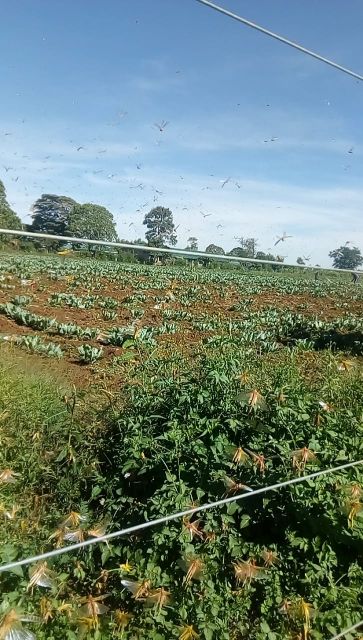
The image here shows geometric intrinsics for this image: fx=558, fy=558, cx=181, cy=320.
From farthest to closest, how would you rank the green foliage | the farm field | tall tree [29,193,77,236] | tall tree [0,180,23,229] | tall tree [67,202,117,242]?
tall tree [67,202,117,242] < tall tree [29,193,77,236] < the green foliage < tall tree [0,180,23,229] < the farm field

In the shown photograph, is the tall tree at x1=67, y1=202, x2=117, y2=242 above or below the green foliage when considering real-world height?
above

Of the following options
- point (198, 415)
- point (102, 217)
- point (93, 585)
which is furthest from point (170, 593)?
point (102, 217)

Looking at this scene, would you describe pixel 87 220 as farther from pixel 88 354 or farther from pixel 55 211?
pixel 88 354

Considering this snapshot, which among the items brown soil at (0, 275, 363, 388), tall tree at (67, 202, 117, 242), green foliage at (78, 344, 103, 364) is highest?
tall tree at (67, 202, 117, 242)

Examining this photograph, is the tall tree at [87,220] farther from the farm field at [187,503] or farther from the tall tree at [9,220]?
the farm field at [187,503]

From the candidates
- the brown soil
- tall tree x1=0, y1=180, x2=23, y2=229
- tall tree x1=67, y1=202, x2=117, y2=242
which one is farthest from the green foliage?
tall tree x1=67, y1=202, x2=117, y2=242

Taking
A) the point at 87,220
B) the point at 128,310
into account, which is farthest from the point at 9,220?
the point at 87,220

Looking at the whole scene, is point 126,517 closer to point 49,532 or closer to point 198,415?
point 49,532

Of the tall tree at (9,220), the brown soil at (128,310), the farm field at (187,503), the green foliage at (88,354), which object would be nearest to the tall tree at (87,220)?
the brown soil at (128,310)

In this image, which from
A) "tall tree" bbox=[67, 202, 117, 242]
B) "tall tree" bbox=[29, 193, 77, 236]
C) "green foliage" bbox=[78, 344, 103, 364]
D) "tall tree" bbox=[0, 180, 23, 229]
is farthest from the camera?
"tall tree" bbox=[67, 202, 117, 242]

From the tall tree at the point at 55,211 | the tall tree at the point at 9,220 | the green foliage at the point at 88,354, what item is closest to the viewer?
the tall tree at the point at 9,220

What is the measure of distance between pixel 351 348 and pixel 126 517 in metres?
5.69

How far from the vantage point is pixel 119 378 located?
16.9ft

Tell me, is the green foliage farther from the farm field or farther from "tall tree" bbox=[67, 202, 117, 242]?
"tall tree" bbox=[67, 202, 117, 242]
